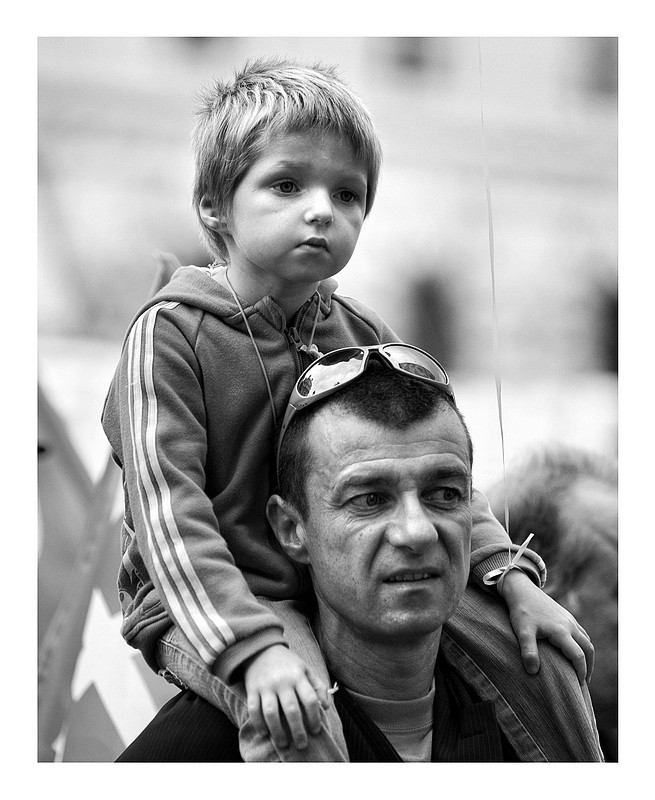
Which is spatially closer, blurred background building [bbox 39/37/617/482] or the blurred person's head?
blurred background building [bbox 39/37/617/482]

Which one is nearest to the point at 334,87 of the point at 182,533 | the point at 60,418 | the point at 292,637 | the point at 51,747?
the point at 182,533

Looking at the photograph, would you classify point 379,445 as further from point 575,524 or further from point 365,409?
point 575,524

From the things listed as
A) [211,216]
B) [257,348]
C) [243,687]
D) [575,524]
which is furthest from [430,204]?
[243,687]

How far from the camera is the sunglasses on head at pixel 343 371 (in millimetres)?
2186

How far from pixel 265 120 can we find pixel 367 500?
0.77 meters

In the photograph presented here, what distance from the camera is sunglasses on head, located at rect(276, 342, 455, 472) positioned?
2.19 meters

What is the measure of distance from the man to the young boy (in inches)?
2.7

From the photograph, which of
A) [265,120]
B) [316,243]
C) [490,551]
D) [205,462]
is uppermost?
[265,120]

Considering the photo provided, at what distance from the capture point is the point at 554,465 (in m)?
3.67

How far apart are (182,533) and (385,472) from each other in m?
0.40

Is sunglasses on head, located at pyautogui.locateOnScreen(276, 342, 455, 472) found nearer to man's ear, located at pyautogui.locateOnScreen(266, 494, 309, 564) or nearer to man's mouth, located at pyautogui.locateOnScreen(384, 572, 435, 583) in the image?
man's ear, located at pyautogui.locateOnScreen(266, 494, 309, 564)

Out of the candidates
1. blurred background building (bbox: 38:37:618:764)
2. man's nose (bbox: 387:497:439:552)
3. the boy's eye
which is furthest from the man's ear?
blurred background building (bbox: 38:37:618:764)

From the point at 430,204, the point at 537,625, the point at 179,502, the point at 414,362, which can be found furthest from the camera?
the point at 430,204

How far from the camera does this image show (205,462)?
216 cm
